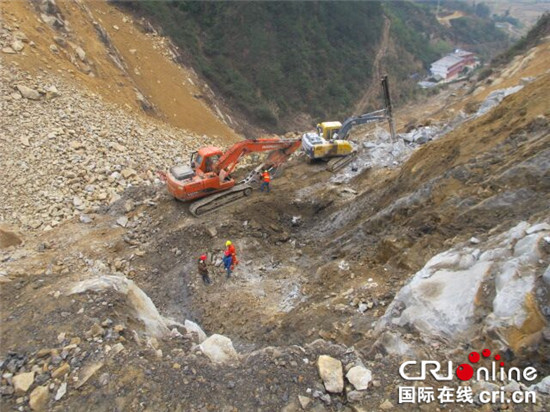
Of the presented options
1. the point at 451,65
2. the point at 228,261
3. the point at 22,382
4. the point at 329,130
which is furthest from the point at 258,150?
the point at 451,65

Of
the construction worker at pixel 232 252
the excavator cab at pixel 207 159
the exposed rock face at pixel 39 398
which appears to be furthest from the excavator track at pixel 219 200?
the exposed rock face at pixel 39 398

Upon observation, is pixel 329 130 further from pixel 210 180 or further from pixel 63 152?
pixel 63 152

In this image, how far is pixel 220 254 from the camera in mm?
11156

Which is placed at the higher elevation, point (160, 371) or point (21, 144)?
point (21, 144)

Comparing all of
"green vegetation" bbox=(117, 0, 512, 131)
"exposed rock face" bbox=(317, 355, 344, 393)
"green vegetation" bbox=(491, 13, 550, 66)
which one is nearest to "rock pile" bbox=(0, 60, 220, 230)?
"exposed rock face" bbox=(317, 355, 344, 393)

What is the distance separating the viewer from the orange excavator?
1210 centimetres

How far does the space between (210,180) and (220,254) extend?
7.90ft

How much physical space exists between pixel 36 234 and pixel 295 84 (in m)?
27.6

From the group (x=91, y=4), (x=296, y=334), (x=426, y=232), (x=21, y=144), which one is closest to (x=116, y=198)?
(x=21, y=144)

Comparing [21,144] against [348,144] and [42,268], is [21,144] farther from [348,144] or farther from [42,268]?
[348,144]

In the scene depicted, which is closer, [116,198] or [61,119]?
[116,198]

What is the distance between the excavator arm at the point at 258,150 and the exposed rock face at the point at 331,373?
26.3 feet

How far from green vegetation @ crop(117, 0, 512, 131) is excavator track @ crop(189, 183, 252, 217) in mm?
17060

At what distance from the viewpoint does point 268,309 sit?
943 centimetres
